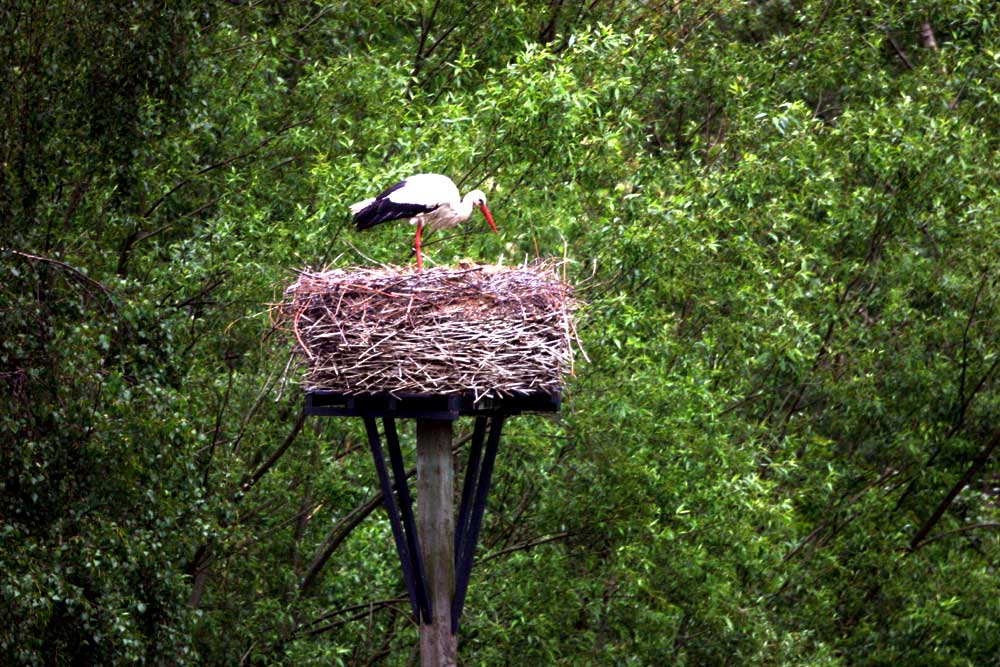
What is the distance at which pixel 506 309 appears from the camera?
22.6 ft

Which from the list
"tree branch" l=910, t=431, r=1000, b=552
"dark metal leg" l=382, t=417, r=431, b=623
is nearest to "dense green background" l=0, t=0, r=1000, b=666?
"tree branch" l=910, t=431, r=1000, b=552

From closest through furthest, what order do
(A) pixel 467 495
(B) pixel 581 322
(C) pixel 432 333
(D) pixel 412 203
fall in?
1. (C) pixel 432 333
2. (A) pixel 467 495
3. (D) pixel 412 203
4. (B) pixel 581 322

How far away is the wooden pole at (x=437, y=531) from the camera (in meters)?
7.14

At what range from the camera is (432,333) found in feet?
21.9

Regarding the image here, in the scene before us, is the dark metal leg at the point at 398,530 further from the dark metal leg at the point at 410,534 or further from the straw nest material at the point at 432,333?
the straw nest material at the point at 432,333

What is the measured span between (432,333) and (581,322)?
12.3 feet

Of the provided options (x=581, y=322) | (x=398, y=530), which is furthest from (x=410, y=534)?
(x=581, y=322)

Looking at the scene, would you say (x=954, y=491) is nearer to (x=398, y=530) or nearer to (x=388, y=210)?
(x=388, y=210)

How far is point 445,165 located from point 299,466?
8.00 ft

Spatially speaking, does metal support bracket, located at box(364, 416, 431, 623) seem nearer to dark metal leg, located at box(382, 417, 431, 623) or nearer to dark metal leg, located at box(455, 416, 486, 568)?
dark metal leg, located at box(382, 417, 431, 623)

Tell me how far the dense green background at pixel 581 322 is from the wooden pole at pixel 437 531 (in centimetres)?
142

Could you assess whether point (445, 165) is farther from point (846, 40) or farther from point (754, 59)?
point (846, 40)

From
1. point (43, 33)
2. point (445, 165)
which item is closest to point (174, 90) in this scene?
point (43, 33)

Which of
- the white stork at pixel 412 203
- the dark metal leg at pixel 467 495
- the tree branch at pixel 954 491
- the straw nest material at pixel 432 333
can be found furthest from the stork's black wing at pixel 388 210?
the tree branch at pixel 954 491
